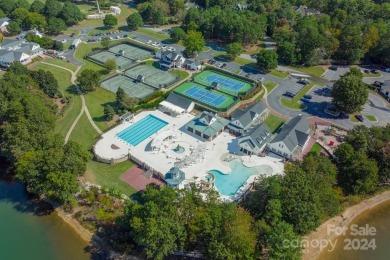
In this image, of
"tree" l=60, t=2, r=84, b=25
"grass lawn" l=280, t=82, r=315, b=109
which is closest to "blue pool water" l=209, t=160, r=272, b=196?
"grass lawn" l=280, t=82, r=315, b=109

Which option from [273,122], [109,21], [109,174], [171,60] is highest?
[109,21]

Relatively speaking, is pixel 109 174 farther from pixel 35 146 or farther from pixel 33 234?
pixel 33 234

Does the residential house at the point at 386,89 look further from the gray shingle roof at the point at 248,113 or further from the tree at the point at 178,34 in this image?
the tree at the point at 178,34

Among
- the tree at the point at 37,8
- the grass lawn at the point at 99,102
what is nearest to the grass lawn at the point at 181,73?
the grass lawn at the point at 99,102

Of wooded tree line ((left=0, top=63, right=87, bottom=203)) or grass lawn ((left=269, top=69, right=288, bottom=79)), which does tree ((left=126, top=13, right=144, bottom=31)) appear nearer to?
wooded tree line ((left=0, top=63, right=87, bottom=203))

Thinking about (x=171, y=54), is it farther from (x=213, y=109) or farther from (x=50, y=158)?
(x=50, y=158)

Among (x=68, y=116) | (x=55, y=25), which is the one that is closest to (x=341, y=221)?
(x=68, y=116)
